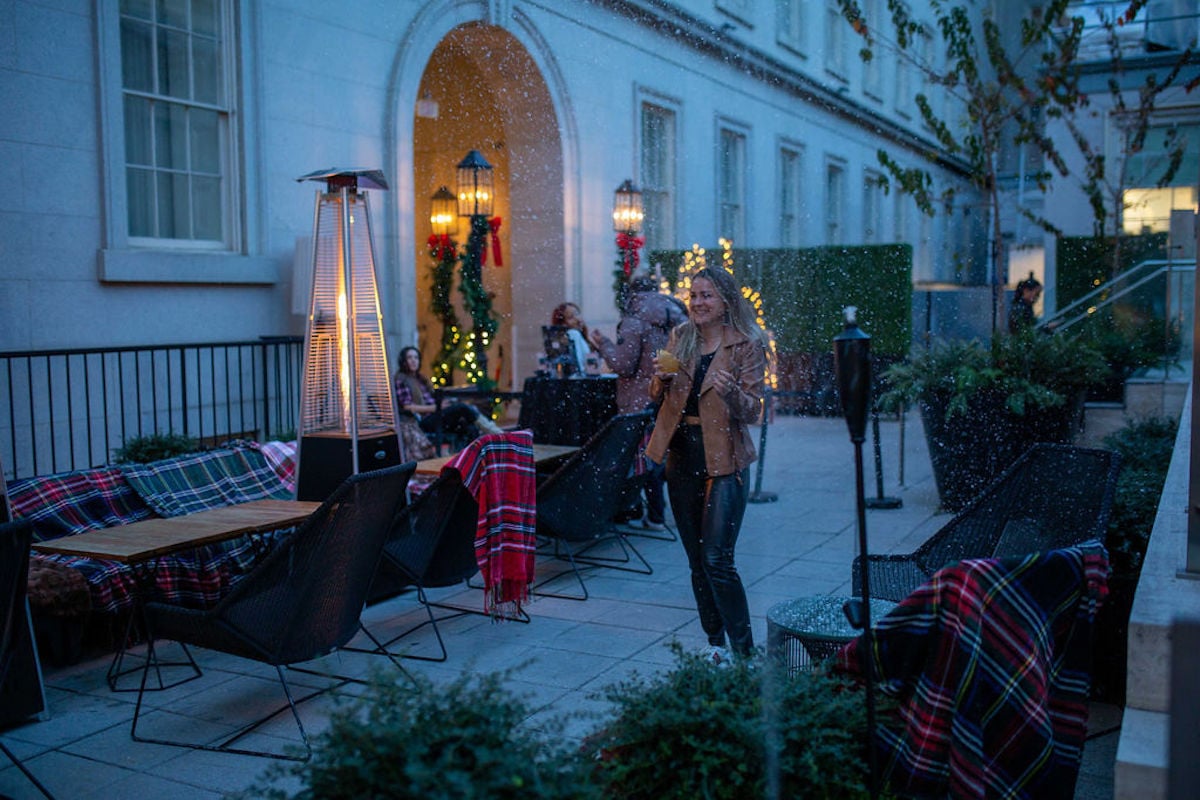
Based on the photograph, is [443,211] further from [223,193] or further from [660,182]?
[660,182]

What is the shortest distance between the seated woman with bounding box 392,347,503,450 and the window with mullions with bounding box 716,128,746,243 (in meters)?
8.94

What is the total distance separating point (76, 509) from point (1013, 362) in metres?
A: 6.22

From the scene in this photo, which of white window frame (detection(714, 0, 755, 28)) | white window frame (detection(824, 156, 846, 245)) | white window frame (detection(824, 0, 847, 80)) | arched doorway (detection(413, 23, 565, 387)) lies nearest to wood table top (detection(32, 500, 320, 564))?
arched doorway (detection(413, 23, 565, 387))

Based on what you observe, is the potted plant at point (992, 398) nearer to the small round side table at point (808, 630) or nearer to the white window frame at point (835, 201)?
the small round side table at point (808, 630)

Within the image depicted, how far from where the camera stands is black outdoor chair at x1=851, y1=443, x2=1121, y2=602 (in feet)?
14.6

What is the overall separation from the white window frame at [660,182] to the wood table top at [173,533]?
11.2 m

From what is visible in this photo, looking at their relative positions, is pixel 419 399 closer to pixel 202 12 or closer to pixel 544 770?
pixel 202 12

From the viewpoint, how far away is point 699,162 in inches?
673

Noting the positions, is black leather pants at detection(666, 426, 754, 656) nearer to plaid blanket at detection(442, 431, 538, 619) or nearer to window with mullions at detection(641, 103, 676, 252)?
plaid blanket at detection(442, 431, 538, 619)

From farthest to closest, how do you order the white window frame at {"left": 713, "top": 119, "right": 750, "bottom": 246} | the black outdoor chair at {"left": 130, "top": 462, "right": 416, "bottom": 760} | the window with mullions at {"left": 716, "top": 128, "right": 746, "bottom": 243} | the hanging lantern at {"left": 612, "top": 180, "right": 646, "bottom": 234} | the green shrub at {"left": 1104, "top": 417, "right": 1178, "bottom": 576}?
the window with mullions at {"left": 716, "top": 128, "right": 746, "bottom": 243} → the white window frame at {"left": 713, "top": 119, "right": 750, "bottom": 246} → the hanging lantern at {"left": 612, "top": 180, "right": 646, "bottom": 234} → the green shrub at {"left": 1104, "top": 417, "right": 1178, "bottom": 576} → the black outdoor chair at {"left": 130, "top": 462, "right": 416, "bottom": 760}

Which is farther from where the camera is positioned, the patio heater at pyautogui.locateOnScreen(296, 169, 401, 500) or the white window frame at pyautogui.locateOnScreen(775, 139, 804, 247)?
the white window frame at pyautogui.locateOnScreen(775, 139, 804, 247)

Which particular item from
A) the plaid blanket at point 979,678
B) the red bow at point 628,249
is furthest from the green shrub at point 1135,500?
the red bow at point 628,249

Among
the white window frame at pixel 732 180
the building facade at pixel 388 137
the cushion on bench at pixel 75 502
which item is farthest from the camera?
the white window frame at pixel 732 180

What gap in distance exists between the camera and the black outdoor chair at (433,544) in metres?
5.39
